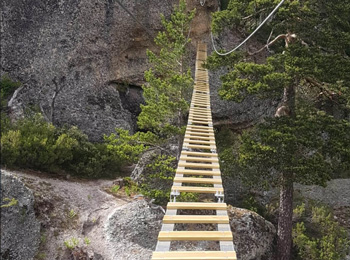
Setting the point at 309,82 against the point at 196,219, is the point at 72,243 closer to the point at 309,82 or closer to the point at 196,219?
the point at 196,219

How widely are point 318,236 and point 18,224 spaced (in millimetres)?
7936

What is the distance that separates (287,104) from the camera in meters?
7.28

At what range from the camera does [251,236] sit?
701 cm

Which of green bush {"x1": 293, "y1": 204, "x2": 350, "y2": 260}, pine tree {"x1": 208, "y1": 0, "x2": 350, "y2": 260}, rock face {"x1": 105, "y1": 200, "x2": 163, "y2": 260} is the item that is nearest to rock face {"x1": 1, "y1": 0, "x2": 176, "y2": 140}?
rock face {"x1": 105, "y1": 200, "x2": 163, "y2": 260}

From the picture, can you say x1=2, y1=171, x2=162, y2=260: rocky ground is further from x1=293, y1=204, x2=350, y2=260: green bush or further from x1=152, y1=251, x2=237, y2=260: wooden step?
x1=293, y1=204, x2=350, y2=260: green bush

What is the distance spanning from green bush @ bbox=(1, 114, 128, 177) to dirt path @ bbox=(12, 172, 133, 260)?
41 centimetres

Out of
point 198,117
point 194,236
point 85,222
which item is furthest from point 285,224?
point 85,222

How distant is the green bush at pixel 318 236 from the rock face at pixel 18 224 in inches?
248

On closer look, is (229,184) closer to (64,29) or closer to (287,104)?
(287,104)

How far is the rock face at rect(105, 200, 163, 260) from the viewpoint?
5.96 meters

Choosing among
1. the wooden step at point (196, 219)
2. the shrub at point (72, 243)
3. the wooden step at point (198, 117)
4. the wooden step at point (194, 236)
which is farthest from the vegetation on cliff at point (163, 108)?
the wooden step at point (194, 236)

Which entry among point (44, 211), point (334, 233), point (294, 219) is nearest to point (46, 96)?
point (44, 211)

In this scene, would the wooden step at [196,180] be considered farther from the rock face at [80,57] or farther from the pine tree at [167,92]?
the rock face at [80,57]

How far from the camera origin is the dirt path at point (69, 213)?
228 inches
